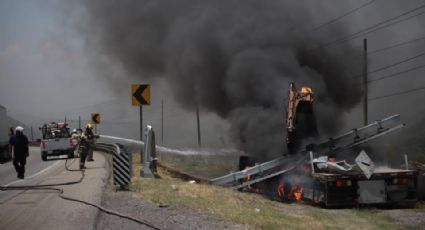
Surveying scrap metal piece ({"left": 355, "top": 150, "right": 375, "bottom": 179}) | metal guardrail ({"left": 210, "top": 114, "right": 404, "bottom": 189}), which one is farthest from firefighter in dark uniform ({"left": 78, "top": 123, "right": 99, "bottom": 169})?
scrap metal piece ({"left": 355, "top": 150, "right": 375, "bottom": 179})

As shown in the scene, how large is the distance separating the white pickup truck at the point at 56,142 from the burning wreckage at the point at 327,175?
16.7 meters

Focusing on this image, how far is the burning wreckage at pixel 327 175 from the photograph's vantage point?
12305mm

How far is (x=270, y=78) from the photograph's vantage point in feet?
63.5

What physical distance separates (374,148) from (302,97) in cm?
249

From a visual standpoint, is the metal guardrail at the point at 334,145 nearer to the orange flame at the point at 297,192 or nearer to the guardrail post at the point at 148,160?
the orange flame at the point at 297,192

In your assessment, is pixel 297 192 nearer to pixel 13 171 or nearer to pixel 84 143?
pixel 84 143

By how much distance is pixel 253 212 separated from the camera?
30.9 feet

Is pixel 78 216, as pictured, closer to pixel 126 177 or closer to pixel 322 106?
pixel 126 177

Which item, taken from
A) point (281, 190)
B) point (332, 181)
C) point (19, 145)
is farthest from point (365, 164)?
point (19, 145)

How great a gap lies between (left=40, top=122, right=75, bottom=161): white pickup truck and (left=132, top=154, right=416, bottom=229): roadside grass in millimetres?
17916

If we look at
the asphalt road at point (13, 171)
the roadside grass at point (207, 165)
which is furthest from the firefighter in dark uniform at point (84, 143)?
the roadside grass at point (207, 165)

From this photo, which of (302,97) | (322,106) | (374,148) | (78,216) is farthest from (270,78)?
(78,216)

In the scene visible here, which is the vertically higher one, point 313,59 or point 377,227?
point 313,59

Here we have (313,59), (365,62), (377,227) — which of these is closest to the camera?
(377,227)
